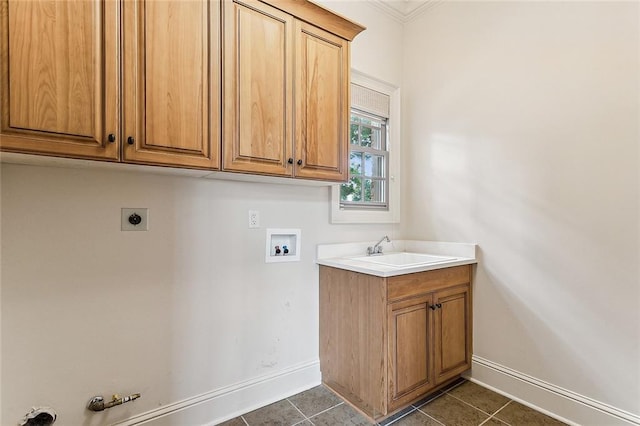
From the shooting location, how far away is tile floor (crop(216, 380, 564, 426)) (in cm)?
180

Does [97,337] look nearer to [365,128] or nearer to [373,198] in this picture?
[373,198]

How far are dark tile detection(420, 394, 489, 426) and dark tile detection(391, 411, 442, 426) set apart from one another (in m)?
0.04

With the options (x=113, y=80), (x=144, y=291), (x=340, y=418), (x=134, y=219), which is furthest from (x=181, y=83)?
(x=340, y=418)

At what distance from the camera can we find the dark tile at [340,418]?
70.3 inches

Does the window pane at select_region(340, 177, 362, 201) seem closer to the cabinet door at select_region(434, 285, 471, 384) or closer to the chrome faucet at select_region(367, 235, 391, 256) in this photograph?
the chrome faucet at select_region(367, 235, 391, 256)

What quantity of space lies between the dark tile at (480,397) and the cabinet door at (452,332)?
0.12 meters

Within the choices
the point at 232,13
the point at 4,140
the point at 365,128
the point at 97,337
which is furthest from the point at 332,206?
the point at 4,140

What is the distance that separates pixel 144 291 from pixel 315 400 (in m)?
1.29

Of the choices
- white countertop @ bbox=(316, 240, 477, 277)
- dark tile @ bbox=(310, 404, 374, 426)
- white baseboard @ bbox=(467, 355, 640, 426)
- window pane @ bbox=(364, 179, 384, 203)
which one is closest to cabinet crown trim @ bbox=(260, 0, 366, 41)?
window pane @ bbox=(364, 179, 384, 203)

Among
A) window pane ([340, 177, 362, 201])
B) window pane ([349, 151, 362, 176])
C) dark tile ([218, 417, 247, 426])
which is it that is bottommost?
dark tile ([218, 417, 247, 426])

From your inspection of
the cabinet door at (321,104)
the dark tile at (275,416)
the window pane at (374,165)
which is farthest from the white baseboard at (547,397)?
the cabinet door at (321,104)

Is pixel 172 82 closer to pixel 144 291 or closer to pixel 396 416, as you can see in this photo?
pixel 144 291

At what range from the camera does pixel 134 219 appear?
1.57 metres

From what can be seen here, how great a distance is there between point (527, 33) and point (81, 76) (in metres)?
2.57
